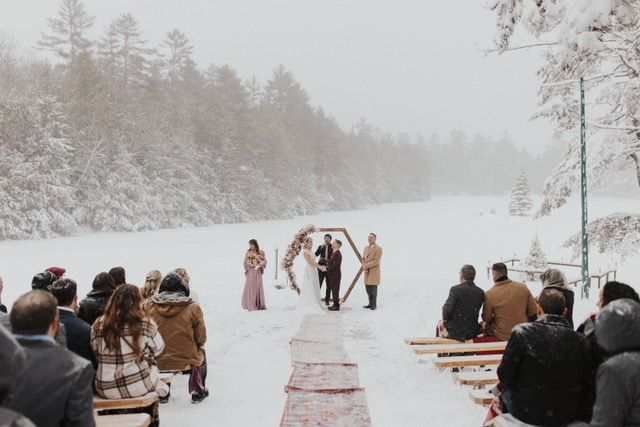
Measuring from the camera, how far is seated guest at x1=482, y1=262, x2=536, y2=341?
6.59m

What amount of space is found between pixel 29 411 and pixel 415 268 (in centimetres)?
1975

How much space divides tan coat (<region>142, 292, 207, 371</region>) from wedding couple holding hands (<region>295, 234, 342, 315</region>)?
6.71m

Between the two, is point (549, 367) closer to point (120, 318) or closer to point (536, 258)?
point (120, 318)

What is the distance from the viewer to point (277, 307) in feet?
43.7

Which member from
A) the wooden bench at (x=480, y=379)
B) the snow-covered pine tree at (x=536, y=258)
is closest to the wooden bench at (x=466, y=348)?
the wooden bench at (x=480, y=379)

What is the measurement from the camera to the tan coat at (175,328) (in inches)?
228

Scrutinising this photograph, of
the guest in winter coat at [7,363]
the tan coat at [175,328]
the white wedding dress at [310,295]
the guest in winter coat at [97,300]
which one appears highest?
the guest in winter coat at [7,363]

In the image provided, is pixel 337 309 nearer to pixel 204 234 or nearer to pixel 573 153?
pixel 573 153

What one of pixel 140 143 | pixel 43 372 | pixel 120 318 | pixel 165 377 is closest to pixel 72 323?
pixel 120 318

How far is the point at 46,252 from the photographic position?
2258 centimetres

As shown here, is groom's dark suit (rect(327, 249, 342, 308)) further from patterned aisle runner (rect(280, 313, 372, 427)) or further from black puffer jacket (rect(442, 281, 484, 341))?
black puffer jacket (rect(442, 281, 484, 341))

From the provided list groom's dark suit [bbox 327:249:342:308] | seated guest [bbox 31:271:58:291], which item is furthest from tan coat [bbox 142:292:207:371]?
groom's dark suit [bbox 327:249:342:308]

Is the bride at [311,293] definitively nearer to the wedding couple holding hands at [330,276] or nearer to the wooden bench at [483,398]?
the wedding couple holding hands at [330,276]

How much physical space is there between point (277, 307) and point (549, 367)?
33.5 feet
